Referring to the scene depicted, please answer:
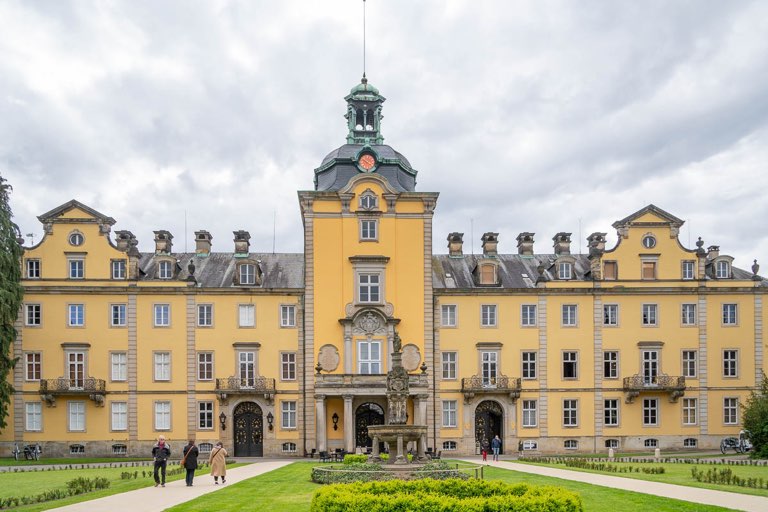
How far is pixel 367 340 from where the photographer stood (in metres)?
51.3

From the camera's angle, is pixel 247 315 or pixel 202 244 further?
pixel 202 244

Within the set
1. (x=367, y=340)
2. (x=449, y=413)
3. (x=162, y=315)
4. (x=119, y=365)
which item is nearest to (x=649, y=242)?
(x=449, y=413)

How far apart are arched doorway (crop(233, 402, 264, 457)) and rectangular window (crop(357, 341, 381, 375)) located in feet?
22.9

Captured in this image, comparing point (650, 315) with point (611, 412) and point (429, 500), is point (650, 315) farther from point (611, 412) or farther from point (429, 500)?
point (429, 500)

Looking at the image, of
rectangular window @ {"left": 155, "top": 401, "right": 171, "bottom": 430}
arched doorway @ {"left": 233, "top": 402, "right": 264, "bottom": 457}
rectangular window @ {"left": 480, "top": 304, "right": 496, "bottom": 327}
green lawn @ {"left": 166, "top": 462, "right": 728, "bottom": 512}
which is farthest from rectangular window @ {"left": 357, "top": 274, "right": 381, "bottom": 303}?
green lawn @ {"left": 166, "top": 462, "right": 728, "bottom": 512}

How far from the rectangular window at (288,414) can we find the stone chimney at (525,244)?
18.9 meters

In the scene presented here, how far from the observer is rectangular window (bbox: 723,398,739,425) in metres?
53.3

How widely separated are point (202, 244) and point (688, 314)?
31.9 m

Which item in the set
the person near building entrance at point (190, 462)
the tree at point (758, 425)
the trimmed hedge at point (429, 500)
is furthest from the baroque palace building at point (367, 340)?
the trimmed hedge at point (429, 500)

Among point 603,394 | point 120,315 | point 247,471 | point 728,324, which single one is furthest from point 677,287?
point 120,315

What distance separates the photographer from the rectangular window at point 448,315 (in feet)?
174

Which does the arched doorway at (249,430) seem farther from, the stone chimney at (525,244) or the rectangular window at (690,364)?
the rectangular window at (690,364)

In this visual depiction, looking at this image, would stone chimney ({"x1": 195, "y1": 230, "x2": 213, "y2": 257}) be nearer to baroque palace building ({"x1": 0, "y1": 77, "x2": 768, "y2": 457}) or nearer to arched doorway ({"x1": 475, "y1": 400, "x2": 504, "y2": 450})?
baroque palace building ({"x1": 0, "y1": 77, "x2": 768, "y2": 457})

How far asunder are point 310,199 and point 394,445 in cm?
2273
